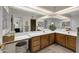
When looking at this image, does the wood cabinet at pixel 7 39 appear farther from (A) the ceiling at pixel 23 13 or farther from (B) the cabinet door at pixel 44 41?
(B) the cabinet door at pixel 44 41

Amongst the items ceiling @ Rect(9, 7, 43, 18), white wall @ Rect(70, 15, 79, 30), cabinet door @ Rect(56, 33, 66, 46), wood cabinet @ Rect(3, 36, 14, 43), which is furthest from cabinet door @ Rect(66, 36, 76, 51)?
wood cabinet @ Rect(3, 36, 14, 43)

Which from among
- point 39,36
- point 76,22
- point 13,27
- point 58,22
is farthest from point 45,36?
point 13,27

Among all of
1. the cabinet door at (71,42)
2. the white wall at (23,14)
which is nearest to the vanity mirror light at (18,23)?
the white wall at (23,14)

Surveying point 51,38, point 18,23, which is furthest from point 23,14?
point 51,38

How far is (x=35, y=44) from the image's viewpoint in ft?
9.18

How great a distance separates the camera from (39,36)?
2936mm

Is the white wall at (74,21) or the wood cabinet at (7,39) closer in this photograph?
the wood cabinet at (7,39)

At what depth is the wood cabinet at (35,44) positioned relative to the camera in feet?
8.63

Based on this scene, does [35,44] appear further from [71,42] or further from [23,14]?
[71,42]

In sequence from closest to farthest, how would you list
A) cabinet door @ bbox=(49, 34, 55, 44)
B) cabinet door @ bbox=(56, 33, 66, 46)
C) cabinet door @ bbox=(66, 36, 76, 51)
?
cabinet door @ bbox=(66, 36, 76, 51) → cabinet door @ bbox=(56, 33, 66, 46) → cabinet door @ bbox=(49, 34, 55, 44)

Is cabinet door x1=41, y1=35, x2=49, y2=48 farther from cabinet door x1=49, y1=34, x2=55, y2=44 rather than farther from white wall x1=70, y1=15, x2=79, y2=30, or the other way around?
white wall x1=70, y1=15, x2=79, y2=30

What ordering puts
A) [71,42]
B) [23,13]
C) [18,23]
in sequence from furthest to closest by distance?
[71,42]
[23,13]
[18,23]

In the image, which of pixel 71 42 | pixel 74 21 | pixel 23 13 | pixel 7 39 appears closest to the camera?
pixel 7 39

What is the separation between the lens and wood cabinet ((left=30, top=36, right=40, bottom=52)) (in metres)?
2.63
